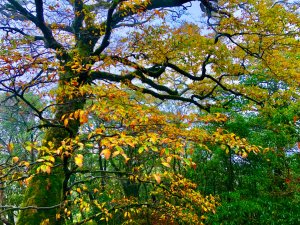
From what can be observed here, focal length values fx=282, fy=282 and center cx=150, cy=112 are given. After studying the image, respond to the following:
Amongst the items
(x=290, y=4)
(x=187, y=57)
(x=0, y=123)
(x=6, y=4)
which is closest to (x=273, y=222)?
(x=187, y=57)

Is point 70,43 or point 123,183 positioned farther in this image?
point 123,183

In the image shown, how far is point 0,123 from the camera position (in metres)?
17.9

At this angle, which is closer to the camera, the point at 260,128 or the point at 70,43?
the point at 70,43

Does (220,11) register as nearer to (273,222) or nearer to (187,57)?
(187,57)

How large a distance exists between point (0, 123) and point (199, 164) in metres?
13.7

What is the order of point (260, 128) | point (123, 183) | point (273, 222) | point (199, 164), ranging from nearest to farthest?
point (273, 222) < point (260, 128) < point (199, 164) < point (123, 183)

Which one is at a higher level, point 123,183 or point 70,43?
point 70,43

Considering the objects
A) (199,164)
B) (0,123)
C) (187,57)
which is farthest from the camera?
(0,123)

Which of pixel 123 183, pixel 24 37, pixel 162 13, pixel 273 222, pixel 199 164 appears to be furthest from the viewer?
pixel 123 183

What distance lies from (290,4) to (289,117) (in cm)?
305

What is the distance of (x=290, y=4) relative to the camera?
275 inches

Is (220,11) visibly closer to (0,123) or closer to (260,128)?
(260,128)

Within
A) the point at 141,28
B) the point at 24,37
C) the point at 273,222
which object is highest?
the point at 141,28

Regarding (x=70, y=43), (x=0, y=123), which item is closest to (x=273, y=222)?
(x=70, y=43)
